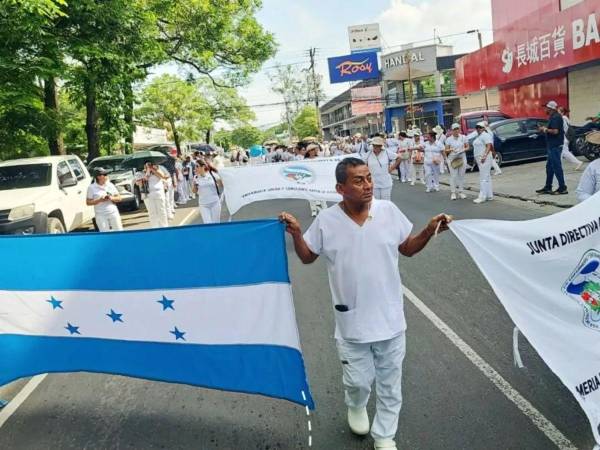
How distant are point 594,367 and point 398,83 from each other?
60305 millimetres

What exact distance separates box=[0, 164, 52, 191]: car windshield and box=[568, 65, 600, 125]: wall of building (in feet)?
56.8

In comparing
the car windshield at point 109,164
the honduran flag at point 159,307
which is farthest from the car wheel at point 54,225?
the car windshield at point 109,164

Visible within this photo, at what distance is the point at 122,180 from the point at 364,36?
5198 cm

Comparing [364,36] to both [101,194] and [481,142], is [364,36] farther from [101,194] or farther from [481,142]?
[101,194]

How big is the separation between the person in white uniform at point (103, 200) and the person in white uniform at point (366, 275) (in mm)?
6973

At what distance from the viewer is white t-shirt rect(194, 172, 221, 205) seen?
9.16m

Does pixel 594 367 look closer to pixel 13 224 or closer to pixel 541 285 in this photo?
pixel 541 285

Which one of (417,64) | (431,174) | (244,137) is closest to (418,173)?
(431,174)

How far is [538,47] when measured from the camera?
18.8 m

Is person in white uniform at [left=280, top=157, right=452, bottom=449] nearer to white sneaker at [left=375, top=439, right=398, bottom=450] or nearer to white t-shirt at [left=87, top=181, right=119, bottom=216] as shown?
white sneaker at [left=375, top=439, right=398, bottom=450]

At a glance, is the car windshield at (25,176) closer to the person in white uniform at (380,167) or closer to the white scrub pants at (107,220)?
the white scrub pants at (107,220)

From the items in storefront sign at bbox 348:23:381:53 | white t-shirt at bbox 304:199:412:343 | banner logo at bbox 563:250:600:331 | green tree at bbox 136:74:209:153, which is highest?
storefront sign at bbox 348:23:381:53

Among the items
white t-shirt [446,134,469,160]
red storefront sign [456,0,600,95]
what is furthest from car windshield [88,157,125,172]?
red storefront sign [456,0,600,95]

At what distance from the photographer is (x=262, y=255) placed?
3203 mm
